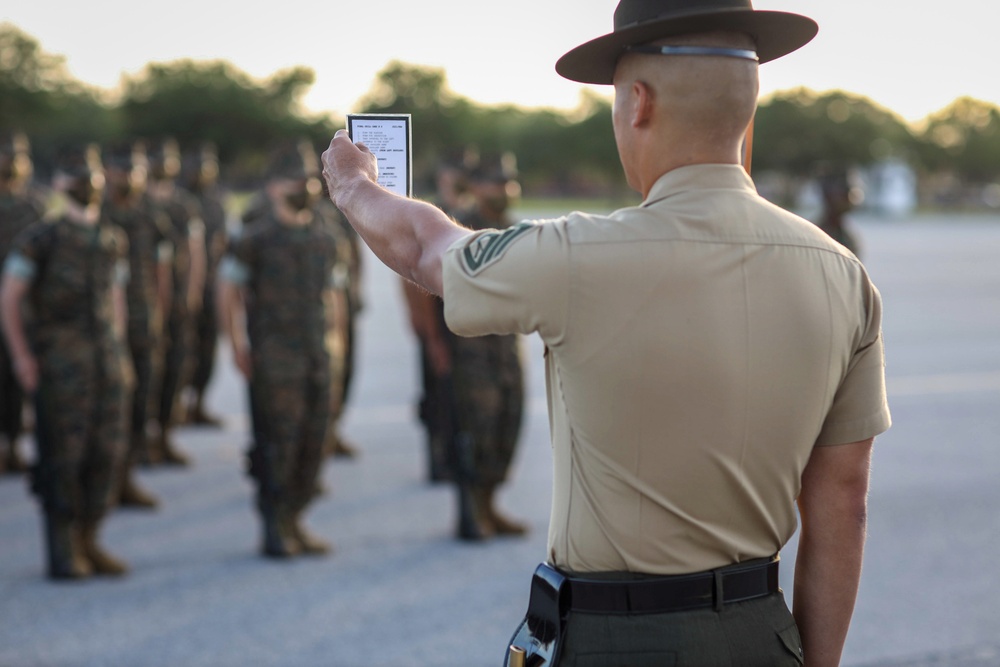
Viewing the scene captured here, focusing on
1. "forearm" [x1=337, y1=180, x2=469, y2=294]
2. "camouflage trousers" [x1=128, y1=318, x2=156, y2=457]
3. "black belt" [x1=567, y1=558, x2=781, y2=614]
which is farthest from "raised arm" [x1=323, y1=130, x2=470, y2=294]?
"camouflage trousers" [x1=128, y1=318, x2=156, y2=457]

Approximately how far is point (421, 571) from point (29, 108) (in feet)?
256

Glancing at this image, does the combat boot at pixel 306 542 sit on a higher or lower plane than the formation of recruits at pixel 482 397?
lower

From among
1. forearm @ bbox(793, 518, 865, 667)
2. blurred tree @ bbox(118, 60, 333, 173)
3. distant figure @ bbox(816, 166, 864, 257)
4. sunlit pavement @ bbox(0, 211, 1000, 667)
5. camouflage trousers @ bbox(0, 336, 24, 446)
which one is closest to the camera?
forearm @ bbox(793, 518, 865, 667)

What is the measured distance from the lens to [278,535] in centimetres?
576

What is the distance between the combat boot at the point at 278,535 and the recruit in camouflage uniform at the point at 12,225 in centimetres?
258

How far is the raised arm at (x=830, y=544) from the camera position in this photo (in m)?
1.89

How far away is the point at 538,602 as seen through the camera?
181cm

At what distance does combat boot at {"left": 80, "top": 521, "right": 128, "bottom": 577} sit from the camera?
5.41 meters

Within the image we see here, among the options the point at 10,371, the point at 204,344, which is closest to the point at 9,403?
the point at 10,371

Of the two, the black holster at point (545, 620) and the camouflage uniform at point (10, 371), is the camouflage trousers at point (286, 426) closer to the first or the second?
the camouflage uniform at point (10, 371)

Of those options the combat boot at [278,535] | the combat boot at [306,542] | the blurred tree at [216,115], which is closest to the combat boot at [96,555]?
the combat boot at [278,535]

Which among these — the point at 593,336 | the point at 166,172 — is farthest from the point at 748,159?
the point at 166,172

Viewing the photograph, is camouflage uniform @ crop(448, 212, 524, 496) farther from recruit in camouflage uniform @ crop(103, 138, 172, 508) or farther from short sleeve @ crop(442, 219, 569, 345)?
short sleeve @ crop(442, 219, 569, 345)

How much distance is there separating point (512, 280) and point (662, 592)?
53cm
